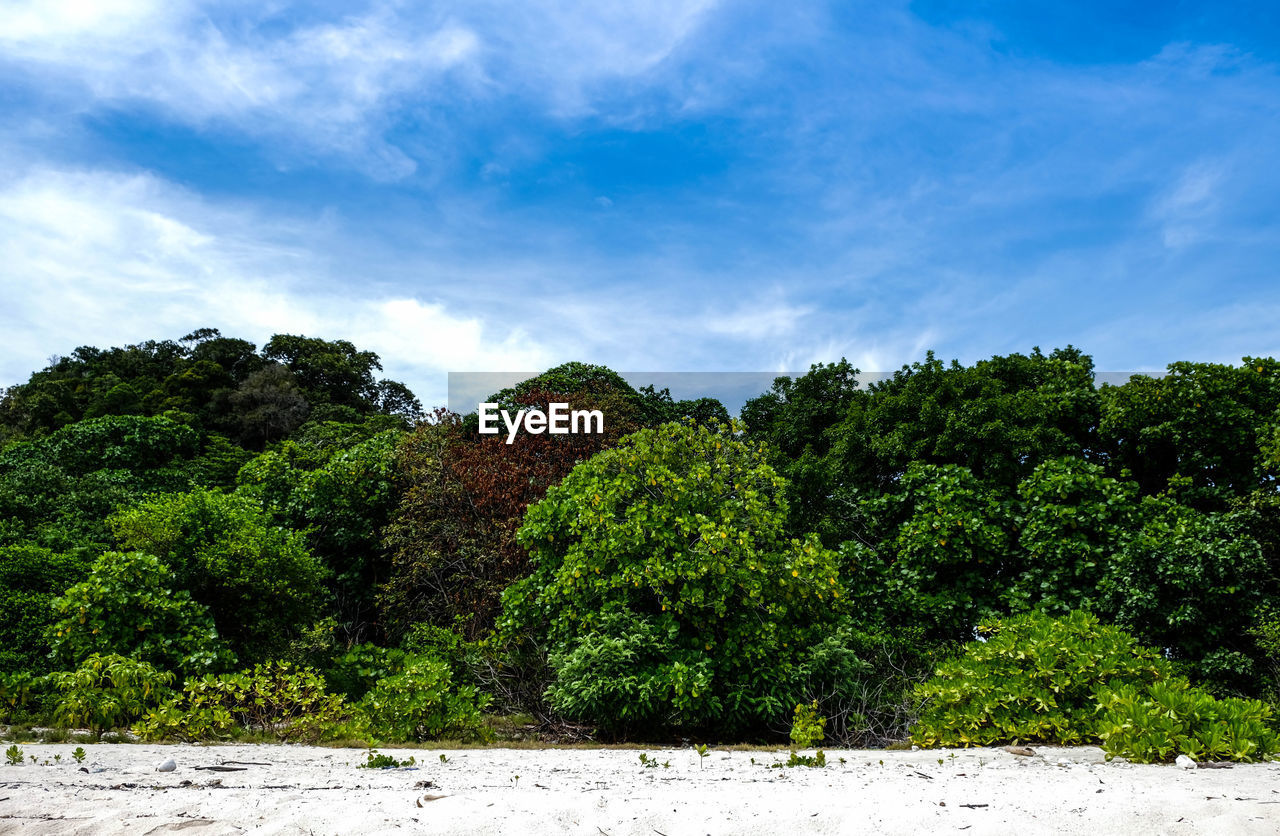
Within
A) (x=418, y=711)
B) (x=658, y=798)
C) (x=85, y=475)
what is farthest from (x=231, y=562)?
(x=85, y=475)

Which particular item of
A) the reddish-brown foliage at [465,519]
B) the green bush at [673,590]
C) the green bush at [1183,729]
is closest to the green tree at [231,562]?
the reddish-brown foliage at [465,519]

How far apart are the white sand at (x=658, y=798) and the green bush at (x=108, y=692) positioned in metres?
2.16

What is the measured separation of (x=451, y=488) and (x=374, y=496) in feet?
7.47

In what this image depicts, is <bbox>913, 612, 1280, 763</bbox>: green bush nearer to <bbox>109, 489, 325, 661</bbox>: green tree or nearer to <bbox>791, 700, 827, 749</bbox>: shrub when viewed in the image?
<bbox>791, 700, 827, 749</bbox>: shrub

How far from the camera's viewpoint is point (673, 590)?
9.13 meters

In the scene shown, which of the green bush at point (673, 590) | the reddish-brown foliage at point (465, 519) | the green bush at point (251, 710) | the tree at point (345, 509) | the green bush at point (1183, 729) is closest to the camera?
the green bush at point (1183, 729)

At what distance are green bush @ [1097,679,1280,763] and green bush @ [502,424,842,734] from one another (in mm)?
3380

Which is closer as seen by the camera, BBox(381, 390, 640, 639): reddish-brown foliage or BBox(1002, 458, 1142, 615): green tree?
BBox(1002, 458, 1142, 615): green tree

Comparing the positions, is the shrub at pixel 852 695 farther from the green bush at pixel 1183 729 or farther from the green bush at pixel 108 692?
the green bush at pixel 108 692

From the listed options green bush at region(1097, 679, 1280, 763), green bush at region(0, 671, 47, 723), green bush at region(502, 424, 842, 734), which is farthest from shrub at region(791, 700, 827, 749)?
green bush at region(0, 671, 47, 723)

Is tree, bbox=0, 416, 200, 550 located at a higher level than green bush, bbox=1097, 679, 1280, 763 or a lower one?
higher

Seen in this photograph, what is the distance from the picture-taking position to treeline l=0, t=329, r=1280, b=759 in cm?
862

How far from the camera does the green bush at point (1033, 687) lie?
22.3ft

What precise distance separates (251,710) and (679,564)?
4.84 metres
